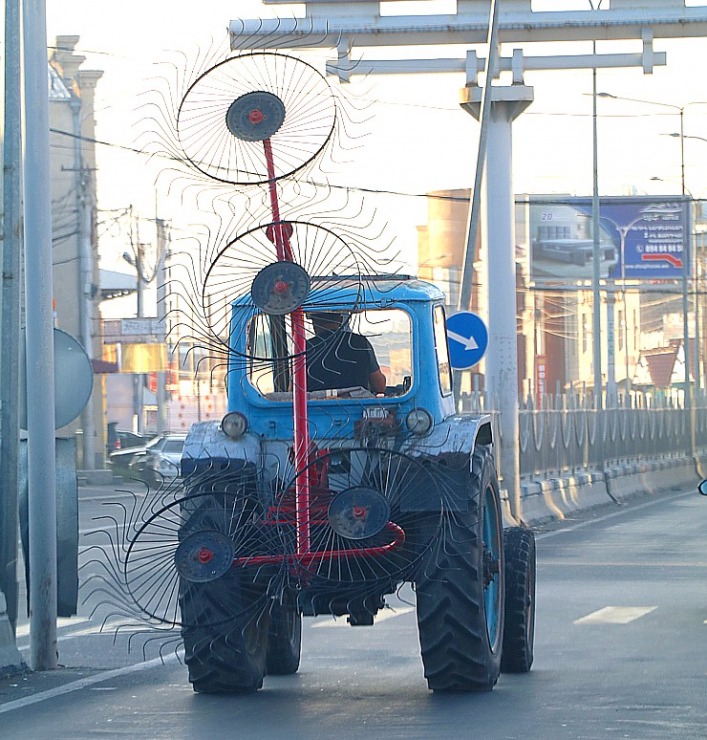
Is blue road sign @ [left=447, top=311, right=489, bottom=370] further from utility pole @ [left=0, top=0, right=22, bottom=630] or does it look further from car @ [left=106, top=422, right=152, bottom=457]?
car @ [left=106, top=422, right=152, bottom=457]

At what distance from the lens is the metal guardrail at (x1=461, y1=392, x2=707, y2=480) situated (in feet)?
94.6

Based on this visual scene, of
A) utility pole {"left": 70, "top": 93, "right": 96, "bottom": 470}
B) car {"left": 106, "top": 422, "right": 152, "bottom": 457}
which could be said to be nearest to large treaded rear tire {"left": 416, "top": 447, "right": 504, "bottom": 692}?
utility pole {"left": 70, "top": 93, "right": 96, "bottom": 470}

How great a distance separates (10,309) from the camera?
38.3 feet

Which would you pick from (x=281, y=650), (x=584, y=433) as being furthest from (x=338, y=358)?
(x=584, y=433)

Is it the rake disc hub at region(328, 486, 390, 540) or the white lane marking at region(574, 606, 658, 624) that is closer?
the rake disc hub at region(328, 486, 390, 540)

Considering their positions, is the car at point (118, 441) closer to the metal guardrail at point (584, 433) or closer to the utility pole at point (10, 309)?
the metal guardrail at point (584, 433)

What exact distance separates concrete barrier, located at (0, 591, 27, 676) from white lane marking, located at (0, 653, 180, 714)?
1.61 ft

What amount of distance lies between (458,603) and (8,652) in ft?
10.9

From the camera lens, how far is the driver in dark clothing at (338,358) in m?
8.73

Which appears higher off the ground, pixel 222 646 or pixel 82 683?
pixel 222 646

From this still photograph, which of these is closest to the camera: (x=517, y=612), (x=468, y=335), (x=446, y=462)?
(x=446, y=462)

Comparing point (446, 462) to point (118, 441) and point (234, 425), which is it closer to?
point (234, 425)

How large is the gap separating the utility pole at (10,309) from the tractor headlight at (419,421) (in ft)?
12.0

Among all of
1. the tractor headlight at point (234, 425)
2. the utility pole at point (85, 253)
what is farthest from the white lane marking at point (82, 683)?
the utility pole at point (85, 253)
